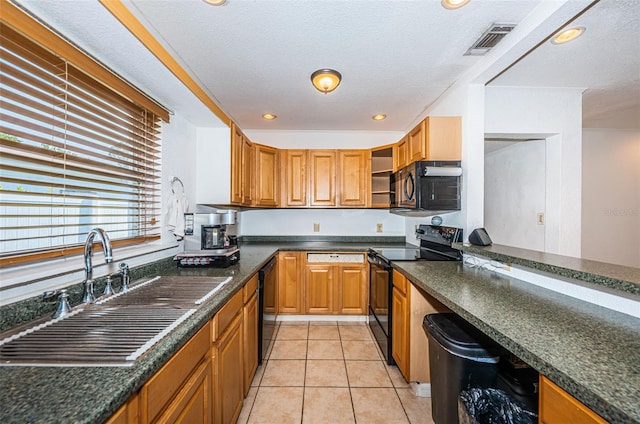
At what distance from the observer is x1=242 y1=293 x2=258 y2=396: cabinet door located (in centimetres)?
174

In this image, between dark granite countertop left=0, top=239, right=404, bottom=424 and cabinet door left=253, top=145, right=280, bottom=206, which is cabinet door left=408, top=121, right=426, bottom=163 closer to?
cabinet door left=253, top=145, right=280, bottom=206

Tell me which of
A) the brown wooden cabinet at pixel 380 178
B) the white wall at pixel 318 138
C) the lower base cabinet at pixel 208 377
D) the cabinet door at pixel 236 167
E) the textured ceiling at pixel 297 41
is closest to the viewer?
the lower base cabinet at pixel 208 377

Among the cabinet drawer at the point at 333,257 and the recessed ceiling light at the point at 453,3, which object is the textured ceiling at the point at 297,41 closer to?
the recessed ceiling light at the point at 453,3

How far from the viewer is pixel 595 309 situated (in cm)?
114

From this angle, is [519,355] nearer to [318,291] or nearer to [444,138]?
[444,138]

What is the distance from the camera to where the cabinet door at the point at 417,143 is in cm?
233

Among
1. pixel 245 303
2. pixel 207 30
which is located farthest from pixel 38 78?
pixel 245 303

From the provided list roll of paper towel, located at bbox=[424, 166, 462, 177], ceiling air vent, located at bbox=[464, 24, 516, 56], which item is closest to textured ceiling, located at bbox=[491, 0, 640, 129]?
ceiling air vent, located at bbox=[464, 24, 516, 56]

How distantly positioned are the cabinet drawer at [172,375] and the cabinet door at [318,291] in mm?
1970

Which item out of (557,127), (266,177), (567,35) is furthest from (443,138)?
(266,177)

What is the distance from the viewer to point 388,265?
223 cm

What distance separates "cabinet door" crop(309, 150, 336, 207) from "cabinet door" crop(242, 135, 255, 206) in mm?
751

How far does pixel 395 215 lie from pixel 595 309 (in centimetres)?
259

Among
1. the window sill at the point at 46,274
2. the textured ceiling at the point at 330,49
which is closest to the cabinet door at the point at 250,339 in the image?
the window sill at the point at 46,274
